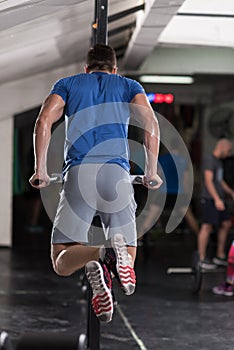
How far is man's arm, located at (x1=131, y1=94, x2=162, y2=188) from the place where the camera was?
4.16m

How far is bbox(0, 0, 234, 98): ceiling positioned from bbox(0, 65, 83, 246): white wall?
2.29 feet

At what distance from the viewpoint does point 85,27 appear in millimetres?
7691

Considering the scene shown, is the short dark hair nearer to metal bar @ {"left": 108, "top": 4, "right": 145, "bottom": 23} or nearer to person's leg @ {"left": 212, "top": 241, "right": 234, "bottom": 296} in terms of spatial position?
metal bar @ {"left": 108, "top": 4, "right": 145, "bottom": 23}

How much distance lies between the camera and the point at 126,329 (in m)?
5.96

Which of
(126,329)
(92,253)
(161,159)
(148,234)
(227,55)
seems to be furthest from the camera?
(148,234)

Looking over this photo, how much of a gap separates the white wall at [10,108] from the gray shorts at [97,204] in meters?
6.75

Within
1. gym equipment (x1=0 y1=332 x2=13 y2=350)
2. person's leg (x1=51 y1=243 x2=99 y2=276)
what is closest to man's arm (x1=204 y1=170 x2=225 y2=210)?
person's leg (x1=51 y1=243 x2=99 y2=276)

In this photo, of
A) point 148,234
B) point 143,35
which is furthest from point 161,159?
point 143,35

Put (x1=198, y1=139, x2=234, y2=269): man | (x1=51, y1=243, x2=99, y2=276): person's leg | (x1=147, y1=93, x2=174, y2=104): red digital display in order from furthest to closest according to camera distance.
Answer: (x1=147, y1=93, x2=174, y2=104): red digital display → (x1=198, y1=139, x2=234, y2=269): man → (x1=51, y1=243, x2=99, y2=276): person's leg

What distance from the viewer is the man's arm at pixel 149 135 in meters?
4.16

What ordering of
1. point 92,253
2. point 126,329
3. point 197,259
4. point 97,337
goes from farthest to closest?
point 197,259 < point 126,329 < point 97,337 < point 92,253

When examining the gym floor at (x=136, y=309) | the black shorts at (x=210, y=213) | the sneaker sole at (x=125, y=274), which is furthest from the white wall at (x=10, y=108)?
the sneaker sole at (x=125, y=274)

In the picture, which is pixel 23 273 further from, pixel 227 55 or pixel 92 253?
pixel 92 253

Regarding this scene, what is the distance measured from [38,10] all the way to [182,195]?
7.51 m
